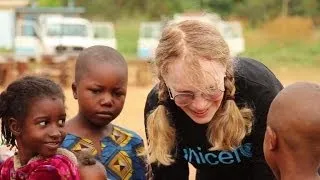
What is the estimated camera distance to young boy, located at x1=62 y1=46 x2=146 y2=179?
3.23 meters

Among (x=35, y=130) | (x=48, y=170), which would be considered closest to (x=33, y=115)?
(x=35, y=130)

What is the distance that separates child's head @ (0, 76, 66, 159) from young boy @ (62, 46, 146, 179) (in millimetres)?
305

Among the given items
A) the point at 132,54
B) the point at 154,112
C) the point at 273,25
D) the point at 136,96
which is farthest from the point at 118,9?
the point at 154,112

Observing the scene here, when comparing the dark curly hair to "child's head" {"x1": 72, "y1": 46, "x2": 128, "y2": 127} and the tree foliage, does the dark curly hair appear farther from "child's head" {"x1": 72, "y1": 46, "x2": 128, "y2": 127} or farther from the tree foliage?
the tree foliage

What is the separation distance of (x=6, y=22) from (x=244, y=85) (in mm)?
30289

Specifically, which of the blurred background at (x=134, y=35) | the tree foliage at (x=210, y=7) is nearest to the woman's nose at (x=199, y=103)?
the blurred background at (x=134, y=35)

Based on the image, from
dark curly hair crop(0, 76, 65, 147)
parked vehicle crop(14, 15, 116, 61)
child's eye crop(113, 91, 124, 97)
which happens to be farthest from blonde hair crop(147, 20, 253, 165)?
parked vehicle crop(14, 15, 116, 61)

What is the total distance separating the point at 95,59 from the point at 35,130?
0.57 meters

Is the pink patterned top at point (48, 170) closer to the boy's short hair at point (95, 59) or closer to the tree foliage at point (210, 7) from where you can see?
the boy's short hair at point (95, 59)

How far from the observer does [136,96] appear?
18.0m

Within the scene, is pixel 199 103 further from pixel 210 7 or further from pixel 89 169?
pixel 210 7

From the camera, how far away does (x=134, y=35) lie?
36812 millimetres

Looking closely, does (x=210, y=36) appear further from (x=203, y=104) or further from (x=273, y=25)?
(x=273, y=25)

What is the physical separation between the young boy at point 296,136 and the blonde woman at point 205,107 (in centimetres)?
55
